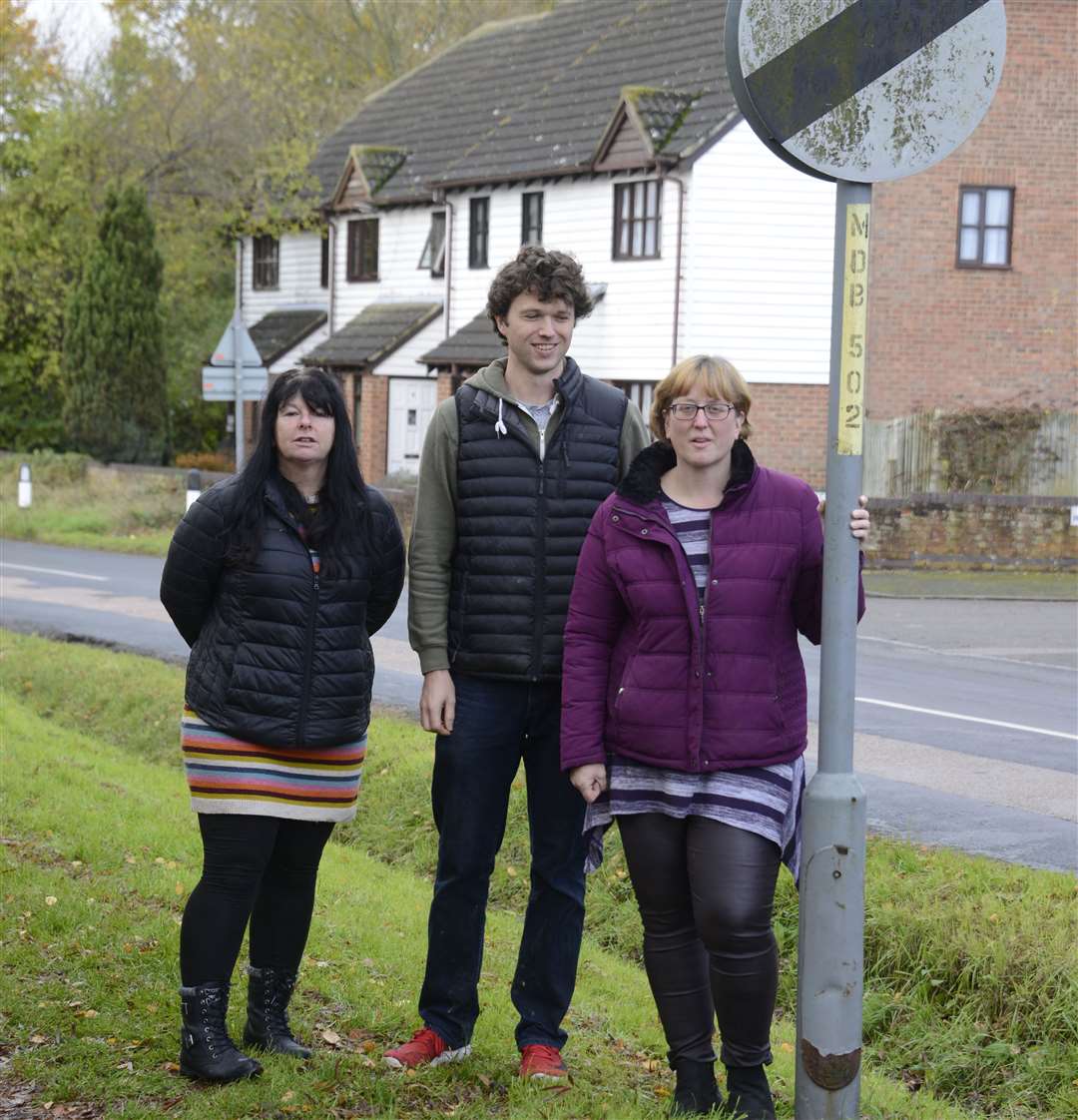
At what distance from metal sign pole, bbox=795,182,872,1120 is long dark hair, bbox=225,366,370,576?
1.53 metres

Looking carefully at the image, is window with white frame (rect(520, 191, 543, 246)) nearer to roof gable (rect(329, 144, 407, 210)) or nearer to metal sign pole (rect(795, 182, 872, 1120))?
roof gable (rect(329, 144, 407, 210))

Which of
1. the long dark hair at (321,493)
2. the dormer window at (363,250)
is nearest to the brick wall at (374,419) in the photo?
the dormer window at (363,250)

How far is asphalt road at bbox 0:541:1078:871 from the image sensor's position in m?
8.65

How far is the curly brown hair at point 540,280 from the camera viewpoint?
4652 mm

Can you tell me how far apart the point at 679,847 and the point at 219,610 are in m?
1.47

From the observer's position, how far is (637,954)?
7.13 meters

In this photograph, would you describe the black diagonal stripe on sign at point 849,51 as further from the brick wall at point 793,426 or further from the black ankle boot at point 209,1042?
the brick wall at point 793,426

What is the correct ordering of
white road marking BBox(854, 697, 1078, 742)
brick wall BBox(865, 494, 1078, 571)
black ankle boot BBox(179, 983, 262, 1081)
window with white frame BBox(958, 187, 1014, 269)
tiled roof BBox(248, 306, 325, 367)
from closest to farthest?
1. black ankle boot BBox(179, 983, 262, 1081)
2. white road marking BBox(854, 697, 1078, 742)
3. brick wall BBox(865, 494, 1078, 571)
4. window with white frame BBox(958, 187, 1014, 269)
5. tiled roof BBox(248, 306, 325, 367)

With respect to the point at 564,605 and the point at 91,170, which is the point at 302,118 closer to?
the point at 91,170

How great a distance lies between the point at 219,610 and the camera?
15.6ft

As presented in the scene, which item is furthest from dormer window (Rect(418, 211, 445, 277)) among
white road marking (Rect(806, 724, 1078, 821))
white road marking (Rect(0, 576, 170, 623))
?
white road marking (Rect(806, 724, 1078, 821))

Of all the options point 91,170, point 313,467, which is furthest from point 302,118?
point 313,467

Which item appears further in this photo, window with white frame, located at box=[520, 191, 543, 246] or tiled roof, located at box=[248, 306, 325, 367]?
tiled roof, located at box=[248, 306, 325, 367]

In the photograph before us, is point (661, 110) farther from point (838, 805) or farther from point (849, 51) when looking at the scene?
point (838, 805)
